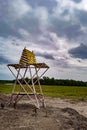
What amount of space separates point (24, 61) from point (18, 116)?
3963 millimetres

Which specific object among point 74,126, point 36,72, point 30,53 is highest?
point 30,53

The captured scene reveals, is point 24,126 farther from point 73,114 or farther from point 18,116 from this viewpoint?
point 73,114

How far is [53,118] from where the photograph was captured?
43.2 ft

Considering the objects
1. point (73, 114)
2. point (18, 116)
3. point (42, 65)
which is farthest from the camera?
point (42, 65)

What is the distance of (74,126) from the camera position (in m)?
12.0

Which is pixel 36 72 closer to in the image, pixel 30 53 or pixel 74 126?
pixel 30 53

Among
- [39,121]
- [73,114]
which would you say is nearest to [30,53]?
[73,114]

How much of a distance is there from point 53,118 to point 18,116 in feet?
5.06

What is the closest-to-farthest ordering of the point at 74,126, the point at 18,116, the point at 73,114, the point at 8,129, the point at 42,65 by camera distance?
the point at 8,129
the point at 74,126
the point at 18,116
the point at 73,114
the point at 42,65

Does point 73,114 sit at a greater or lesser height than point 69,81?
lesser

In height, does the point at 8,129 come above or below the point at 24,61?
below

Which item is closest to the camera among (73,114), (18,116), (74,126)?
(74,126)

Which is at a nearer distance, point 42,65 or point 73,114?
point 73,114

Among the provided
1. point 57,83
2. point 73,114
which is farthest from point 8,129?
point 57,83
